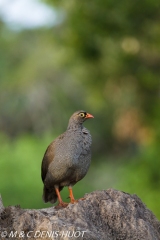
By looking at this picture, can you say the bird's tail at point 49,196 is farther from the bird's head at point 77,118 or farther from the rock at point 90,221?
the rock at point 90,221

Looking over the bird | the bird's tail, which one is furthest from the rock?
the bird's tail

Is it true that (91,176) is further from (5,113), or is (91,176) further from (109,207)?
(109,207)

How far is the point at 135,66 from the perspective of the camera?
3269 cm

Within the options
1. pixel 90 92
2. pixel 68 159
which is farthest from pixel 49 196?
pixel 90 92

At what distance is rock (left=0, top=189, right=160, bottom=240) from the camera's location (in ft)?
29.1

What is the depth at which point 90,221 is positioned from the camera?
9.45 m

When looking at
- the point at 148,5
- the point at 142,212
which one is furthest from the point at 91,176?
the point at 142,212

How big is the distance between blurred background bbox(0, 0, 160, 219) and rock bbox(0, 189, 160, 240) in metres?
18.6

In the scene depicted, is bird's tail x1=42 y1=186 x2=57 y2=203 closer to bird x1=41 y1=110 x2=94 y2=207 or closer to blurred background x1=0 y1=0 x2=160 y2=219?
bird x1=41 y1=110 x2=94 y2=207

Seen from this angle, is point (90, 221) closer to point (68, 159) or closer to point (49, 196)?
point (68, 159)

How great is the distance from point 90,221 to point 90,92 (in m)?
28.2

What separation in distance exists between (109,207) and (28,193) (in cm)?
2515

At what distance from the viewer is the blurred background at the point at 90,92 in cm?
2986

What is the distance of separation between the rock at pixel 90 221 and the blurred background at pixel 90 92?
18615mm
